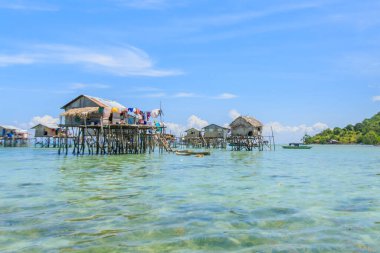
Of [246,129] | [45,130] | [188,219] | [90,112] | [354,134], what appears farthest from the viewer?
[354,134]

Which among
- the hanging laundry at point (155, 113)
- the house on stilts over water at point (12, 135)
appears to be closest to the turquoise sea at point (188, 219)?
the hanging laundry at point (155, 113)

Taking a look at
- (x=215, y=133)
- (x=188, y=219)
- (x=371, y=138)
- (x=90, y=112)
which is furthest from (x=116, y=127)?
(x=371, y=138)

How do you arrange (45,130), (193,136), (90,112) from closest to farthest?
1. (90,112)
2. (45,130)
3. (193,136)

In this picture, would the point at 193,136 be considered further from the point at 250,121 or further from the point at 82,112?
the point at 82,112

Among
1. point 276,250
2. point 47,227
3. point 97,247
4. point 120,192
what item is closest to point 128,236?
point 97,247

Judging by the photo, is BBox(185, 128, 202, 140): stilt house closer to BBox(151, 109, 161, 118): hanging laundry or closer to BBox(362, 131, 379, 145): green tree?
BBox(151, 109, 161, 118): hanging laundry

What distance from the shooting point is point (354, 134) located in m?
141

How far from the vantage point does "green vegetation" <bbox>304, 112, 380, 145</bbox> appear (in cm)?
12912

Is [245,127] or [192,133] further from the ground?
[192,133]

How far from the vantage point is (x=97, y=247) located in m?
5.91

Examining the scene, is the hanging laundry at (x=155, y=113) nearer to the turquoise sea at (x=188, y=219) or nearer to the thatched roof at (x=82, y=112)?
the thatched roof at (x=82, y=112)

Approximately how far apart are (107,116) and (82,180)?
72.6 ft

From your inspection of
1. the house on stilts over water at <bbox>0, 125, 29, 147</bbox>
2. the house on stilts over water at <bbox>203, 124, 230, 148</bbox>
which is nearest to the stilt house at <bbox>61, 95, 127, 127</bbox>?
the house on stilts over water at <bbox>203, 124, 230, 148</bbox>

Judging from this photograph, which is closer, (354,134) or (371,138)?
(371,138)
